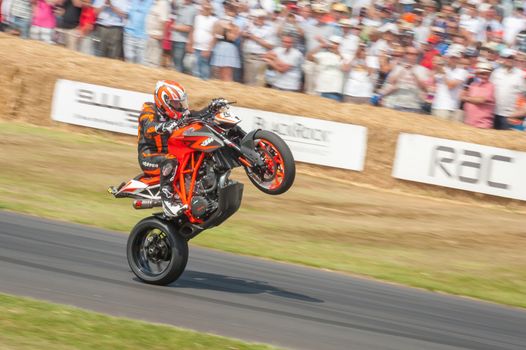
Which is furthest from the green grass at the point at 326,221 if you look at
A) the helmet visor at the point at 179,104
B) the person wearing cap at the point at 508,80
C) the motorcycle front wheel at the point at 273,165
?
the motorcycle front wheel at the point at 273,165

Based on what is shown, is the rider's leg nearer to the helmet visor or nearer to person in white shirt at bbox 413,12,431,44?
the helmet visor

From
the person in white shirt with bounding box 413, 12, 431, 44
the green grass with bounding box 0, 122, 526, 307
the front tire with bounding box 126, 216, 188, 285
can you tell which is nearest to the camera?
the front tire with bounding box 126, 216, 188, 285

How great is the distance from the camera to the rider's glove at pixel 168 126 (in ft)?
31.1

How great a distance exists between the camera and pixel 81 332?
7.30 metres

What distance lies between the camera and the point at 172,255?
31.2 ft

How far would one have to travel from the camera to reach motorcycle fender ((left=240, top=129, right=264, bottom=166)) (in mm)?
8969

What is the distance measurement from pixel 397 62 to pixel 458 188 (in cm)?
235

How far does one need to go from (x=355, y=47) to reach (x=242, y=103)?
230 centimetres

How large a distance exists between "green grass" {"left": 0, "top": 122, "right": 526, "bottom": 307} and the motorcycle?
2582 mm

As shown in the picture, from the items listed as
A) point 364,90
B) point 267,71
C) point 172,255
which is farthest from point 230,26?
point 172,255

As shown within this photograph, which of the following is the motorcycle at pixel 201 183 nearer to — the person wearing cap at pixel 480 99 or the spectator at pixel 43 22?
the person wearing cap at pixel 480 99

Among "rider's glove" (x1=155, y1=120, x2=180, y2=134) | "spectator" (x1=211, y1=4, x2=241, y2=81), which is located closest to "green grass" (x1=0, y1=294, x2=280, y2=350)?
"rider's glove" (x1=155, y1=120, x2=180, y2=134)

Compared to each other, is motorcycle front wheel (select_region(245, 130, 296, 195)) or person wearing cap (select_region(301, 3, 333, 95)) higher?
person wearing cap (select_region(301, 3, 333, 95))

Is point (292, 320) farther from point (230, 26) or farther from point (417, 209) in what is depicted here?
point (230, 26)
